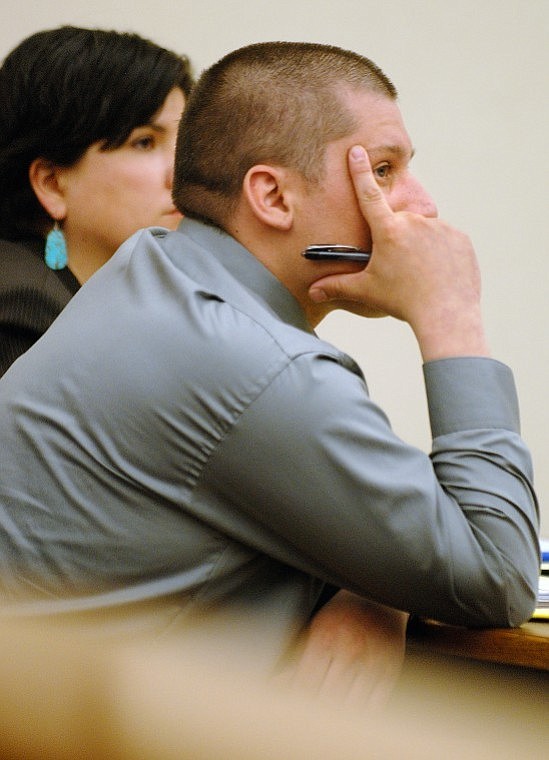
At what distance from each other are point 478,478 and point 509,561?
8 cm

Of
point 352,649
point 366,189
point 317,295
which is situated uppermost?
point 366,189

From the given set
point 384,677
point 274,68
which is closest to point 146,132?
point 274,68

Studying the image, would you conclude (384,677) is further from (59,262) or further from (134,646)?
(59,262)

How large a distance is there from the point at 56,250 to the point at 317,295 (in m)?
0.83

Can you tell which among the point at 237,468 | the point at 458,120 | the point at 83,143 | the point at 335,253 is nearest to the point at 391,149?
the point at 335,253

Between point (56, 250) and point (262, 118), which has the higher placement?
point (262, 118)

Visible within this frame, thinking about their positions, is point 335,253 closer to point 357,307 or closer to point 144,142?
point 357,307

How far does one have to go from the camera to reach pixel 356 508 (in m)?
0.92

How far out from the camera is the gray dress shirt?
92 cm

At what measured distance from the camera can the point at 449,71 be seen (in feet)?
8.64

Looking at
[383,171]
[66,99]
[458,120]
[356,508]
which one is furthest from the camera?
[458,120]

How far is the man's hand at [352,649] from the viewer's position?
0.92 m

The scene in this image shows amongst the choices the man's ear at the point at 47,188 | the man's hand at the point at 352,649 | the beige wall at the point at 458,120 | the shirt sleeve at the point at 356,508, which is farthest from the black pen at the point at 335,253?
the beige wall at the point at 458,120

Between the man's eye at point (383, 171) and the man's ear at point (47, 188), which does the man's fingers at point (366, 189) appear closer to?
the man's eye at point (383, 171)
